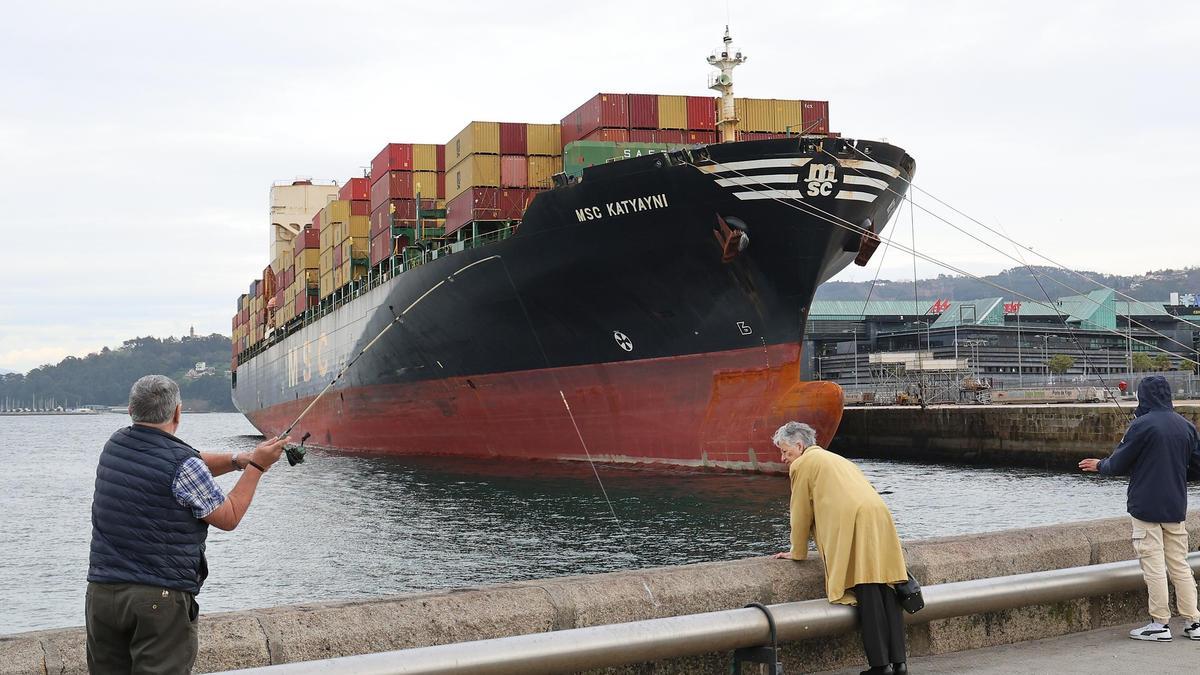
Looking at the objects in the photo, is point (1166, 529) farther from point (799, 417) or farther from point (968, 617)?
point (799, 417)

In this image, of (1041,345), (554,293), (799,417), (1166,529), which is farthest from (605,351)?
(1041,345)

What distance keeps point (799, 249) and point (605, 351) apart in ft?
16.4

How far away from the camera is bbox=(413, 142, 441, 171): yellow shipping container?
117 feet

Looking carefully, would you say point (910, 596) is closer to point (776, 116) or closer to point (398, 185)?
point (776, 116)

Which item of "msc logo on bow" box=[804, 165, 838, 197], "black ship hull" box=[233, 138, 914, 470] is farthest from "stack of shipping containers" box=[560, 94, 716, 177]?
"msc logo on bow" box=[804, 165, 838, 197]

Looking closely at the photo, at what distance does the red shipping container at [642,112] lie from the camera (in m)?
28.3

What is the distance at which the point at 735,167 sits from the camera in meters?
22.9

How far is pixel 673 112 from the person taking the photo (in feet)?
95.3

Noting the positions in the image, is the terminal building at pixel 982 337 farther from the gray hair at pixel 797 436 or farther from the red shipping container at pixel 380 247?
the gray hair at pixel 797 436

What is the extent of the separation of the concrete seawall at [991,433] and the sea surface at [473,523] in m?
2.08

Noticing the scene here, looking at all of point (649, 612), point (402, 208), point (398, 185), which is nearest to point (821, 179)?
point (402, 208)

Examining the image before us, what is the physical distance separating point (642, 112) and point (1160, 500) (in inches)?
926

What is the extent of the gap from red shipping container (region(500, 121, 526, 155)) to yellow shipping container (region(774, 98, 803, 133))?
7.01 metres

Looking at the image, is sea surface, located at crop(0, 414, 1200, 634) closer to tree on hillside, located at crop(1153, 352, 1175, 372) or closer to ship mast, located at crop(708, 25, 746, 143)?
ship mast, located at crop(708, 25, 746, 143)
